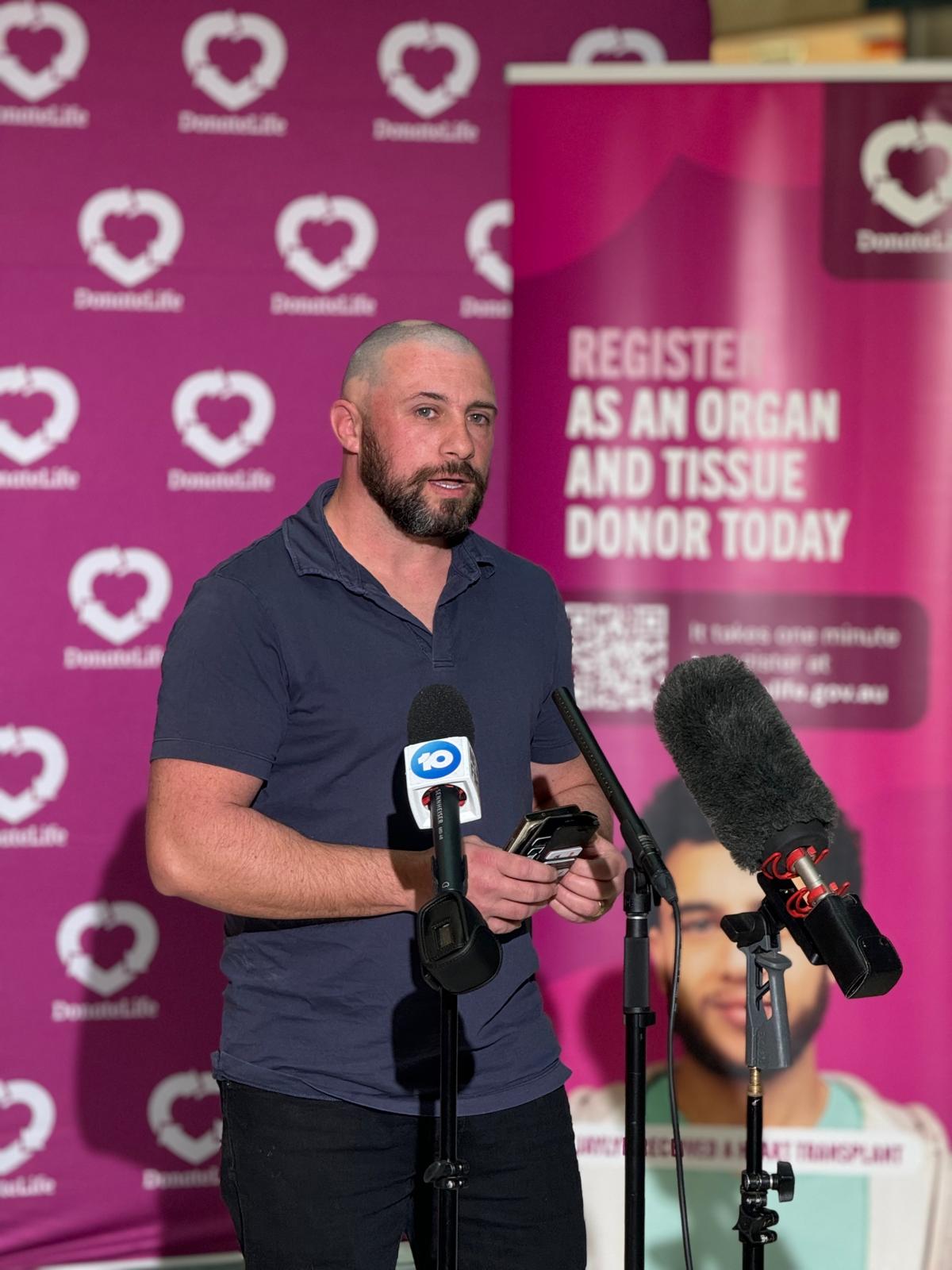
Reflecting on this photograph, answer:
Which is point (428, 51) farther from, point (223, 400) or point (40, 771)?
point (40, 771)

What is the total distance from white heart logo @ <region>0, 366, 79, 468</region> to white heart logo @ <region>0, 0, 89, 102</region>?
2.24ft

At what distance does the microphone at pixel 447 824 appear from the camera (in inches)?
46.6

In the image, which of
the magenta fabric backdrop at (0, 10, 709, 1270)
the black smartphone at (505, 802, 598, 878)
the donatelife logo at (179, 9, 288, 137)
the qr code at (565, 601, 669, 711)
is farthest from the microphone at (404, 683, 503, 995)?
the donatelife logo at (179, 9, 288, 137)

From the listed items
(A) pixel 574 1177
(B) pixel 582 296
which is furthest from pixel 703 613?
(A) pixel 574 1177

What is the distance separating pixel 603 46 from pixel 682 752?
96.6 inches

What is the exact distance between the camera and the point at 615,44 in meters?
3.53

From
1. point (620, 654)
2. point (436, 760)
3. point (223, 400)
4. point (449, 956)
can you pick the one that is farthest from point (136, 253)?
point (449, 956)

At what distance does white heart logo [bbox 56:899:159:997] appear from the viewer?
3479 millimetres

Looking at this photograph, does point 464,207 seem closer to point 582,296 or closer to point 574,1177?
point 582,296

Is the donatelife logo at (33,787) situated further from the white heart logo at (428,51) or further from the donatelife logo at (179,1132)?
the white heart logo at (428,51)

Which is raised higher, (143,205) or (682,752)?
(143,205)

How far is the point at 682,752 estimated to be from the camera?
1712 mm

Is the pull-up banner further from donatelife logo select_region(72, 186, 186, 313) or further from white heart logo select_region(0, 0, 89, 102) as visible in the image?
white heart logo select_region(0, 0, 89, 102)

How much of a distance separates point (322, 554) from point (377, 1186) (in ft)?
2.76
